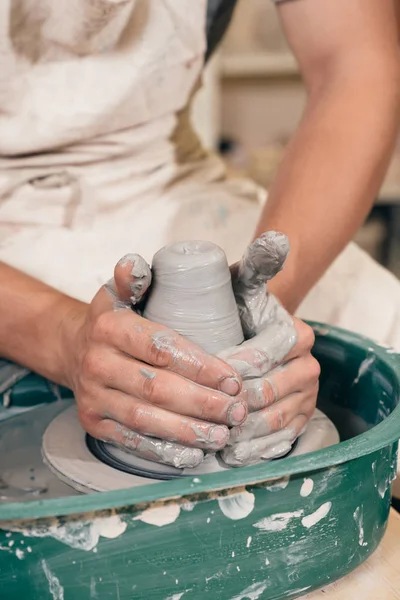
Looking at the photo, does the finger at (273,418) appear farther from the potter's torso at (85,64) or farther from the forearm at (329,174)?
the potter's torso at (85,64)

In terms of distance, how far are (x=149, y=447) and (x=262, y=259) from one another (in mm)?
209

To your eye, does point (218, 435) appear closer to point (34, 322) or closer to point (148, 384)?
point (148, 384)

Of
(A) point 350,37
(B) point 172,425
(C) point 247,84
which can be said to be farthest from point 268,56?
(B) point 172,425

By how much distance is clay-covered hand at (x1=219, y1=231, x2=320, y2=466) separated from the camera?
699mm

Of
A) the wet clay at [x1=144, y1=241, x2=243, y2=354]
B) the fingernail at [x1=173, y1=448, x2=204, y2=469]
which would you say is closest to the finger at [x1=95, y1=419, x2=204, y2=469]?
the fingernail at [x1=173, y1=448, x2=204, y2=469]

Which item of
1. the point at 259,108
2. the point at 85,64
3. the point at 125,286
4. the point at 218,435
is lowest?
the point at 259,108

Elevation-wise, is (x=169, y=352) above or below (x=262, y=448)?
above

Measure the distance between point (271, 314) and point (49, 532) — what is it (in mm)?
310

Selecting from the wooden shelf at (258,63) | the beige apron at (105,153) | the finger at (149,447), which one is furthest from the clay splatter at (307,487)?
the wooden shelf at (258,63)

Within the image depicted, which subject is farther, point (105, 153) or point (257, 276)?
point (105, 153)

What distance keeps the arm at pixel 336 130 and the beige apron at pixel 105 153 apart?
0.40 ft

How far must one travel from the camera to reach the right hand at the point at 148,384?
65cm

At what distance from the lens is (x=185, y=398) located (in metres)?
0.64

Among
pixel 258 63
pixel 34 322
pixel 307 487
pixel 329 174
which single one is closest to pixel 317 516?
pixel 307 487
